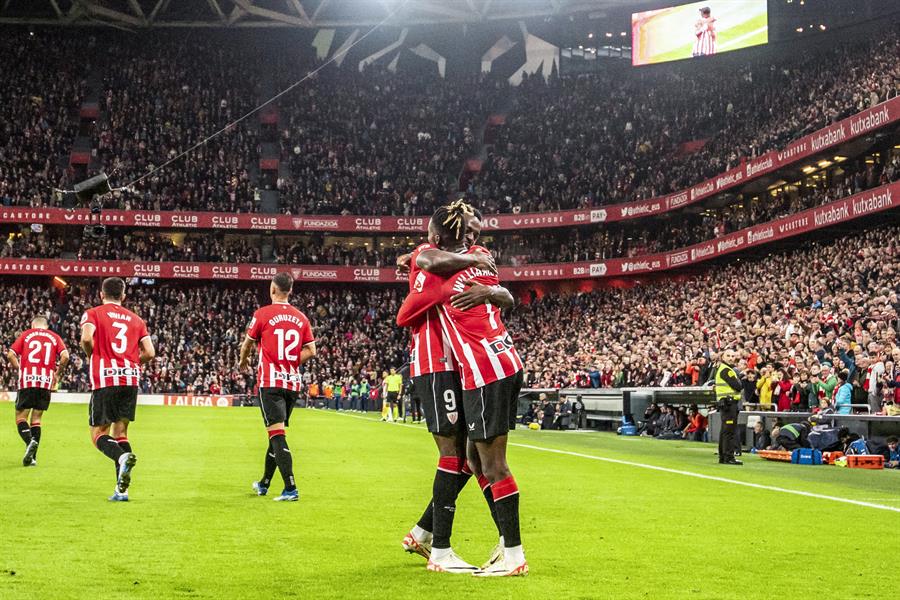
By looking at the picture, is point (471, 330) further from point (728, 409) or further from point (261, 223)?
point (261, 223)

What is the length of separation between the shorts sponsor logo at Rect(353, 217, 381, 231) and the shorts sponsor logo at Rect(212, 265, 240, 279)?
26.1 ft

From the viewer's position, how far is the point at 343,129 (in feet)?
217

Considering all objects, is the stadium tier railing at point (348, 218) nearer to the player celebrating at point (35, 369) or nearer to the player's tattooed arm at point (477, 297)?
the player celebrating at point (35, 369)

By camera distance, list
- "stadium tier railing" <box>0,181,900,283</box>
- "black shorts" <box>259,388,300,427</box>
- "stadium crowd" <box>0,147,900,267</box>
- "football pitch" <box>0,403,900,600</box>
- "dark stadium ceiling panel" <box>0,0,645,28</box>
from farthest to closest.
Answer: "dark stadium ceiling panel" <box>0,0,645,28</box>
"stadium crowd" <box>0,147,900,267</box>
"stadium tier railing" <box>0,181,900,283</box>
"black shorts" <box>259,388,300,427</box>
"football pitch" <box>0,403,900,600</box>

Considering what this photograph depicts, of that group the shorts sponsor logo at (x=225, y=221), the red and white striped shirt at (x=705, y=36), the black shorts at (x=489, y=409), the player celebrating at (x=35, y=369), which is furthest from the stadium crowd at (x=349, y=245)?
the black shorts at (x=489, y=409)

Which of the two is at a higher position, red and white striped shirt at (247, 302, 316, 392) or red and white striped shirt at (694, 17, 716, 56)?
red and white striped shirt at (694, 17, 716, 56)

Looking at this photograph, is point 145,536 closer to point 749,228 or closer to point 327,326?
point 749,228

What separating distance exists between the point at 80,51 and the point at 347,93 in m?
18.4

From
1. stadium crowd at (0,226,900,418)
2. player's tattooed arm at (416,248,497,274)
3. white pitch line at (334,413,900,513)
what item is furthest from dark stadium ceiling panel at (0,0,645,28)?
player's tattooed arm at (416,248,497,274)

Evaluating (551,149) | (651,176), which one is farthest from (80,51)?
(651,176)

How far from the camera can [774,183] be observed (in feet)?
155

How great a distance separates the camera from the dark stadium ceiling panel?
195 ft

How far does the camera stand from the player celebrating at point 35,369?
49.1 feet

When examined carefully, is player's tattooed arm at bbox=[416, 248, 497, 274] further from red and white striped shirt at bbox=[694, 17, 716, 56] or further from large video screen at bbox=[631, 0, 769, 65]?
red and white striped shirt at bbox=[694, 17, 716, 56]
